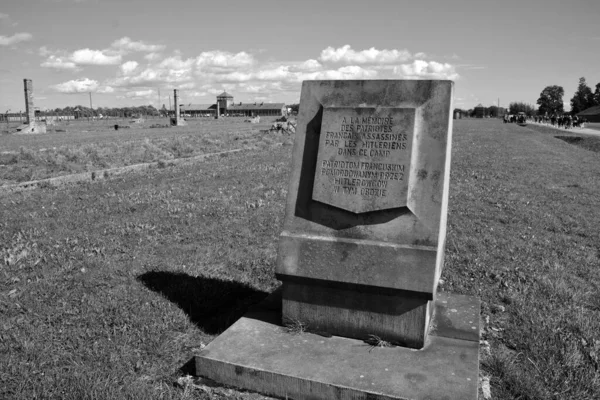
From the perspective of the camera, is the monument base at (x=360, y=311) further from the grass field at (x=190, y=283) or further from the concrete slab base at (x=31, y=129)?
the concrete slab base at (x=31, y=129)

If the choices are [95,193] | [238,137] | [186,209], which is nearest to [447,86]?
[186,209]

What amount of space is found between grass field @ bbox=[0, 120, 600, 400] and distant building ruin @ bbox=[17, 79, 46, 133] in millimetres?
35667

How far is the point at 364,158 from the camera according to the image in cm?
394

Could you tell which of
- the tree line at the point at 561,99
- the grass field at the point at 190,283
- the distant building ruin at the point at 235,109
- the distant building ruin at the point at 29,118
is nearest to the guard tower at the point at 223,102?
the distant building ruin at the point at 235,109

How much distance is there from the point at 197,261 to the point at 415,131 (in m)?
3.67

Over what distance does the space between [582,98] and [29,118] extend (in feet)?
403

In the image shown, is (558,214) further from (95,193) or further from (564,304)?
(95,193)

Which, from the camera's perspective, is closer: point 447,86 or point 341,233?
point 447,86

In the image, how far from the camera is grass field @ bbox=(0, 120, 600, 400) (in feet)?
12.3

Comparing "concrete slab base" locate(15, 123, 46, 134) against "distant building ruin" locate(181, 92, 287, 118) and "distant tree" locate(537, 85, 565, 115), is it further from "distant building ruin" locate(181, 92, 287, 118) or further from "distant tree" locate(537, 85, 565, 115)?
"distant tree" locate(537, 85, 565, 115)

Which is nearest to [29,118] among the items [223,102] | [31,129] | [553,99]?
[31,129]

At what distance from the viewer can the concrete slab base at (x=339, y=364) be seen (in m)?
3.29

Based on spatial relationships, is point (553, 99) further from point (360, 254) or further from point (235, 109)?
point (360, 254)

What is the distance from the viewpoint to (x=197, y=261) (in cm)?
645
